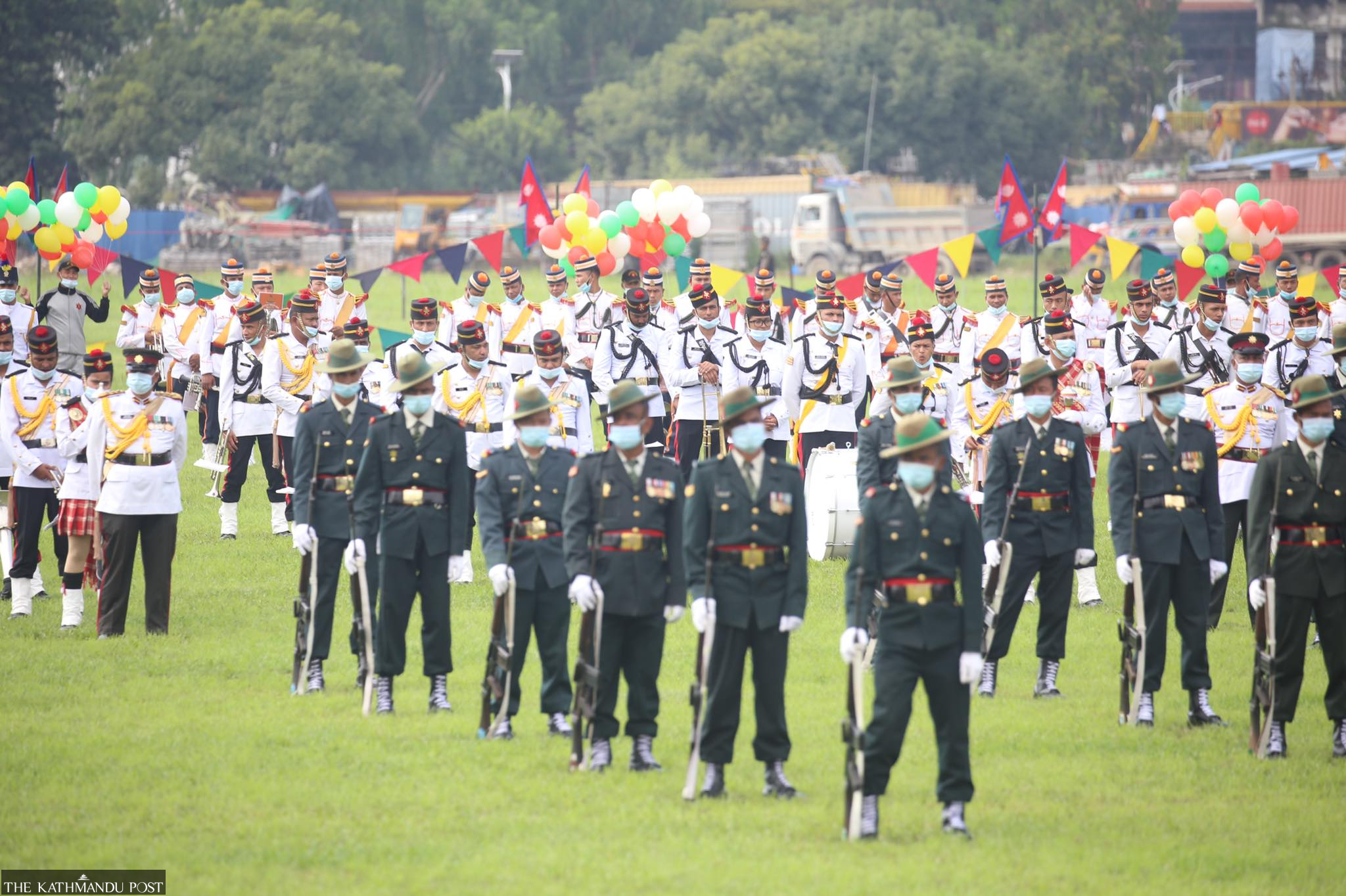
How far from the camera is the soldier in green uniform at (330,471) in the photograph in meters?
11.1

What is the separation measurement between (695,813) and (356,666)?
4.08 m

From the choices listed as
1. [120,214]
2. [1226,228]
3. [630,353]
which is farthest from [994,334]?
[120,214]

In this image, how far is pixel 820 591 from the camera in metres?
14.2

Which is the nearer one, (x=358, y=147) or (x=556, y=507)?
(x=556, y=507)

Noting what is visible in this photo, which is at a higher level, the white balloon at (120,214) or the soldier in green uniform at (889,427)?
the white balloon at (120,214)

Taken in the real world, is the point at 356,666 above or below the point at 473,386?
below

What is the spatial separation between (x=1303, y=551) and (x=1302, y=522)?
0.16 m

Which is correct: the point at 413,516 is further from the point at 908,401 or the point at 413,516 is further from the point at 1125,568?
the point at 1125,568

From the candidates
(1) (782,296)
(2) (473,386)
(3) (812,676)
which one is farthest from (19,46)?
(3) (812,676)

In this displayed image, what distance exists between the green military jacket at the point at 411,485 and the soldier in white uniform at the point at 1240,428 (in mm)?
5753

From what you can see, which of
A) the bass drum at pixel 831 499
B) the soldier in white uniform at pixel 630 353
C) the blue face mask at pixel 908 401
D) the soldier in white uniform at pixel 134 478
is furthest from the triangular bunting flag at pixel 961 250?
the soldier in white uniform at pixel 134 478

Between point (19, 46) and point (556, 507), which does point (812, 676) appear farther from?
point (19, 46)

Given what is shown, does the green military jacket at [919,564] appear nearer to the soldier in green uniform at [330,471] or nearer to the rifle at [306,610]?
the soldier in green uniform at [330,471]

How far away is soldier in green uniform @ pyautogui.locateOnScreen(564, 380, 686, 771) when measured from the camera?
30.2 ft
